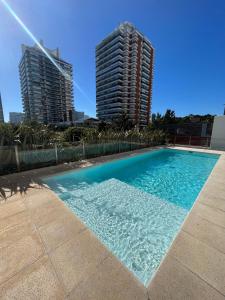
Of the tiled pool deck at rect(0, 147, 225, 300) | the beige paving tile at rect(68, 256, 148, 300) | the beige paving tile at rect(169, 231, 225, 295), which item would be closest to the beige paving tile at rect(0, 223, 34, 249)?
the tiled pool deck at rect(0, 147, 225, 300)

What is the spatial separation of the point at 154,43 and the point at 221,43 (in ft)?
179

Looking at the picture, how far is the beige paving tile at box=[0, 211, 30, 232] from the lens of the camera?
2.55m

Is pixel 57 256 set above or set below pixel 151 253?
above

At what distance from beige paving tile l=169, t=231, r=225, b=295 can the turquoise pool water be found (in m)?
0.47

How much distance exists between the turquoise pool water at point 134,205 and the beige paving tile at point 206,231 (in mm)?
404

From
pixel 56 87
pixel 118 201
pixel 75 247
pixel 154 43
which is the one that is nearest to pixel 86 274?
pixel 75 247

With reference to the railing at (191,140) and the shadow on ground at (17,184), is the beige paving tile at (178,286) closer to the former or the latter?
the shadow on ground at (17,184)

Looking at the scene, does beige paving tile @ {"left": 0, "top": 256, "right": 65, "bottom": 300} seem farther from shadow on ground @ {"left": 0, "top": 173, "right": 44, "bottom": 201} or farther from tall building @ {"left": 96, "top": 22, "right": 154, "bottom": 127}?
tall building @ {"left": 96, "top": 22, "right": 154, "bottom": 127}

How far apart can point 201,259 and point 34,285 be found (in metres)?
2.12

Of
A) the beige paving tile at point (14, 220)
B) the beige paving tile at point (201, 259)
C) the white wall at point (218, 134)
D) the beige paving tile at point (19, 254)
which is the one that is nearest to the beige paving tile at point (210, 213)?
the beige paving tile at point (201, 259)

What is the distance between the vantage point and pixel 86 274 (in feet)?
5.50

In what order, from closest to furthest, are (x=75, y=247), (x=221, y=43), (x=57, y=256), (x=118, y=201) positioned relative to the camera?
(x=57, y=256)
(x=75, y=247)
(x=118, y=201)
(x=221, y=43)

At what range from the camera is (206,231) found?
245 centimetres

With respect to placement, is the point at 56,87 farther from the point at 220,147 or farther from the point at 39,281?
the point at 39,281
